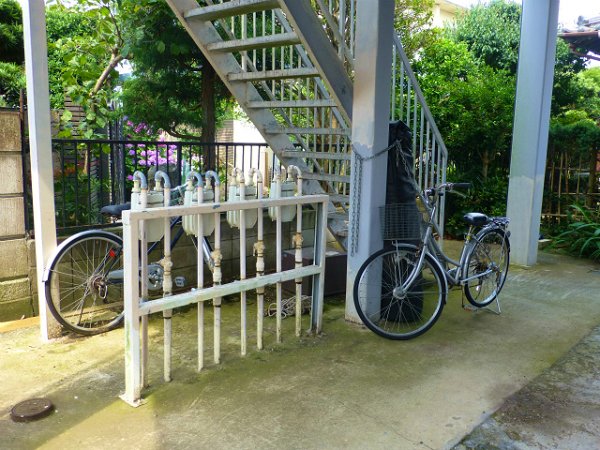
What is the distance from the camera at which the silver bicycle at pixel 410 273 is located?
3738mm

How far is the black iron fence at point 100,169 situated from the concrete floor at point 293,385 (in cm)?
109

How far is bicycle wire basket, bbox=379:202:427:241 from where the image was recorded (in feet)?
12.5

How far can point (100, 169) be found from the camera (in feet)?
14.4

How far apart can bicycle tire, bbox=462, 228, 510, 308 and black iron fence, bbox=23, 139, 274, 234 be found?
7.84ft

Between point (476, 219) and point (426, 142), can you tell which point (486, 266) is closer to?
point (476, 219)

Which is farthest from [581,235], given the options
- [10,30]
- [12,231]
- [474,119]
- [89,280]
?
[10,30]

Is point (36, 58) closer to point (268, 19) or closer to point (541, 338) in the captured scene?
point (268, 19)

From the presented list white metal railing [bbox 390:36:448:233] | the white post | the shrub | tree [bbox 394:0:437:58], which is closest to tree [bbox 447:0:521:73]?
tree [bbox 394:0:437:58]

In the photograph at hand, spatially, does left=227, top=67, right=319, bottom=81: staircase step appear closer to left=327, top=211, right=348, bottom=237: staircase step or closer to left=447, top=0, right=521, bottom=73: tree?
left=327, top=211, right=348, bottom=237: staircase step

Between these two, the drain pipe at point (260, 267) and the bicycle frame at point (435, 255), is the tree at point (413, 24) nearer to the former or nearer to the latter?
the bicycle frame at point (435, 255)

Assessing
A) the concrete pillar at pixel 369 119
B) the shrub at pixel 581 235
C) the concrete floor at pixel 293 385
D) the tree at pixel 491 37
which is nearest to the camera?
the concrete floor at pixel 293 385

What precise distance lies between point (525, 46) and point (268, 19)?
289 cm

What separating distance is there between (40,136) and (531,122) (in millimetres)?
4975

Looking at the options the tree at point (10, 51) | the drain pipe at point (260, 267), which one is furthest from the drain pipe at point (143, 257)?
the tree at point (10, 51)
